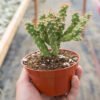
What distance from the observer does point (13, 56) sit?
261cm

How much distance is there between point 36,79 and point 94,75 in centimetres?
137

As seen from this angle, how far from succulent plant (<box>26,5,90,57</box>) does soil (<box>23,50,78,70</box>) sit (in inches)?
0.7

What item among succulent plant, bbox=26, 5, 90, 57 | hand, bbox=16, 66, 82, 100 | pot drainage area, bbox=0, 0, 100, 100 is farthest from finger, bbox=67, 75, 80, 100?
pot drainage area, bbox=0, 0, 100, 100

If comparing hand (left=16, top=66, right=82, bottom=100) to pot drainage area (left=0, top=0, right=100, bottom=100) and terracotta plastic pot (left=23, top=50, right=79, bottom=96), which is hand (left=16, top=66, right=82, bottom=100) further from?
pot drainage area (left=0, top=0, right=100, bottom=100)

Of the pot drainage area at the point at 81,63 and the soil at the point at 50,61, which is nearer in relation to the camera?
the soil at the point at 50,61

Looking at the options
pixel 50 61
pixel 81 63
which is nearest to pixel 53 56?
pixel 50 61

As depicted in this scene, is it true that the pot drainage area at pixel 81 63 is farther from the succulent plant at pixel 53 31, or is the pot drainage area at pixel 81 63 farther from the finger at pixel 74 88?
the succulent plant at pixel 53 31

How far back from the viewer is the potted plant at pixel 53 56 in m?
0.89

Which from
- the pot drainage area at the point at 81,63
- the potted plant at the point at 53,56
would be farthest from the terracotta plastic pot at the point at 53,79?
the pot drainage area at the point at 81,63

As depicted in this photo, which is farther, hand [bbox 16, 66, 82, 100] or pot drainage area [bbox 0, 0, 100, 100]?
pot drainage area [bbox 0, 0, 100, 100]

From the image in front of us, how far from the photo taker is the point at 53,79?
931 mm

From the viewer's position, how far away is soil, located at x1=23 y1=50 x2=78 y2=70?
0.93 meters

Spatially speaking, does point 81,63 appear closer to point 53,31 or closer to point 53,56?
point 53,56

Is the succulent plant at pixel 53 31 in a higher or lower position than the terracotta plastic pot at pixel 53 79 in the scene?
higher
